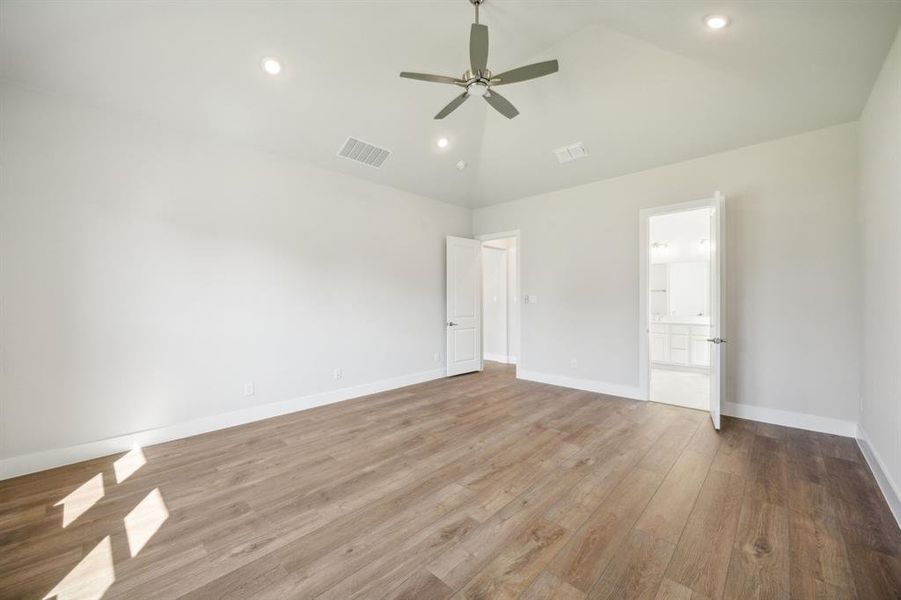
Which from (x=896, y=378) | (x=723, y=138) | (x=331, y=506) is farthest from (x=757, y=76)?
(x=331, y=506)

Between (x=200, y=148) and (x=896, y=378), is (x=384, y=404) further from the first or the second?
(x=896, y=378)

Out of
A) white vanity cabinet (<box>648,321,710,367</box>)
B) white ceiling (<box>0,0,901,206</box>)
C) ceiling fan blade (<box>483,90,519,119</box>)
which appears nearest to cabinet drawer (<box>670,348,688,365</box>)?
white vanity cabinet (<box>648,321,710,367</box>)

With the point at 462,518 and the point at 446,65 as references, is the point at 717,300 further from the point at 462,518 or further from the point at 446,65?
the point at 446,65

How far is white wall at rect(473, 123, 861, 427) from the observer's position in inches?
133

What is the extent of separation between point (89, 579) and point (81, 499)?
1063 millimetres

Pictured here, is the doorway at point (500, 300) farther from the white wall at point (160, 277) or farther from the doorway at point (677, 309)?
the white wall at point (160, 277)

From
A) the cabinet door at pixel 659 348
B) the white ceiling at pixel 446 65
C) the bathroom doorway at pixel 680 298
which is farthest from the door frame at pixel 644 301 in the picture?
the cabinet door at pixel 659 348

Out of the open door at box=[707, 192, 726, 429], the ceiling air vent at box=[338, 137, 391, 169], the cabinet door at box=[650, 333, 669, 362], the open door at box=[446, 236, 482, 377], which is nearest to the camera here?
the open door at box=[707, 192, 726, 429]

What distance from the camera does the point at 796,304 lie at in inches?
141

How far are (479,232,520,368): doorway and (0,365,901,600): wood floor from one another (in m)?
3.99

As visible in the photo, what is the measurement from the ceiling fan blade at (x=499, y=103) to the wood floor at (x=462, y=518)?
3004mm

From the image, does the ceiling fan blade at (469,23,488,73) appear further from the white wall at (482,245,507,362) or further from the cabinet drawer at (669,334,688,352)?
the cabinet drawer at (669,334,688,352)

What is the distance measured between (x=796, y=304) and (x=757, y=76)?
7.41 feet

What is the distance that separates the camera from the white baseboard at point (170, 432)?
9.02 ft
